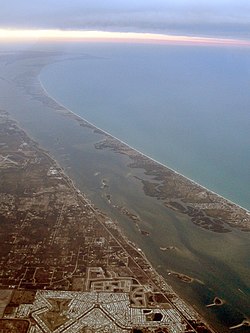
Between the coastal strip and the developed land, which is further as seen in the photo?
the coastal strip

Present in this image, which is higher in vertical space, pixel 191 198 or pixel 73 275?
pixel 73 275

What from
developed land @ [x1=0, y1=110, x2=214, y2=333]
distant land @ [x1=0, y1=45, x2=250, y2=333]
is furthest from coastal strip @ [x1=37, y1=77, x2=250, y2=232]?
developed land @ [x1=0, y1=110, x2=214, y2=333]

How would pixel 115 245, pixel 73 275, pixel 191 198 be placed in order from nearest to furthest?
pixel 73 275 < pixel 115 245 < pixel 191 198

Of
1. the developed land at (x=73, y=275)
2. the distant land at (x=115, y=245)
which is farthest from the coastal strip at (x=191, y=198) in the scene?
the developed land at (x=73, y=275)

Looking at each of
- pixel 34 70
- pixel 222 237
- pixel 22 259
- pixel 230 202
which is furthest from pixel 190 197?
pixel 34 70

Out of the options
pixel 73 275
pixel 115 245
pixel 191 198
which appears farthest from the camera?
pixel 191 198

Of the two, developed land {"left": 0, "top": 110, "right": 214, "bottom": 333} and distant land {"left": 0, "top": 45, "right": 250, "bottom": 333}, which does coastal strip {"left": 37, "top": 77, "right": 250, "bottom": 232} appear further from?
developed land {"left": 0, "top": 110, "right": 214, "bottom": 333}

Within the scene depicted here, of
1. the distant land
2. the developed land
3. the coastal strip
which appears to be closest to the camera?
the developed land

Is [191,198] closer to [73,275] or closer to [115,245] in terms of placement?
[115,245]

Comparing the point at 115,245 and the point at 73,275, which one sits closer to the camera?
the point at 73,275

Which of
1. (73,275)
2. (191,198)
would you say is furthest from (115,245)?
(191,198)

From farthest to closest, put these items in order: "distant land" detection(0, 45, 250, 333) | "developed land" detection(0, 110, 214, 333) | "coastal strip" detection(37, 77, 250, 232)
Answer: "coastal strip" detection(37, 77, 250, 232) → "distant land" detection(0, 45, 250, 333) → "developed land" detection(0, 110, 214, 333)
